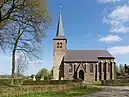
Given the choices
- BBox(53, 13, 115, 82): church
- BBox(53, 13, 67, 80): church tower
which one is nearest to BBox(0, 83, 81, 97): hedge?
BBox(53, 13, 115, 82): church

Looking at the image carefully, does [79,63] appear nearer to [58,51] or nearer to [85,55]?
[85,55]

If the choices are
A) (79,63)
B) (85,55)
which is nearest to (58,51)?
(79,63)

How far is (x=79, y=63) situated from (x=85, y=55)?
4.05 metres

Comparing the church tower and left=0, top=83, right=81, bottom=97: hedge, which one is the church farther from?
left=0, top=83, right=81, bottom=97: hedge

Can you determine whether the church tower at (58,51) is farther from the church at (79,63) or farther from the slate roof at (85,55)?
the slate roof at (85,55)

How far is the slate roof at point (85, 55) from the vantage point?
275 feet

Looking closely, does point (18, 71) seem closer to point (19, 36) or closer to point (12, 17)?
point (19, 36)

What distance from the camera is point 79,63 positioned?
8288cm

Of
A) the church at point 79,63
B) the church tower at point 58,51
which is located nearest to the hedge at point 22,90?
the church at point 79,63

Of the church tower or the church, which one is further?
the church tower

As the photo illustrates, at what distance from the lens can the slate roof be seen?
275 ft

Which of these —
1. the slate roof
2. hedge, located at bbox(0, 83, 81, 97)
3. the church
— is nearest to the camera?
hedge, located at bbox(0, 83, 81, 97)

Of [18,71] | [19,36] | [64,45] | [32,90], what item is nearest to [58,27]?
[64,45]

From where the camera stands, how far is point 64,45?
83.9m
